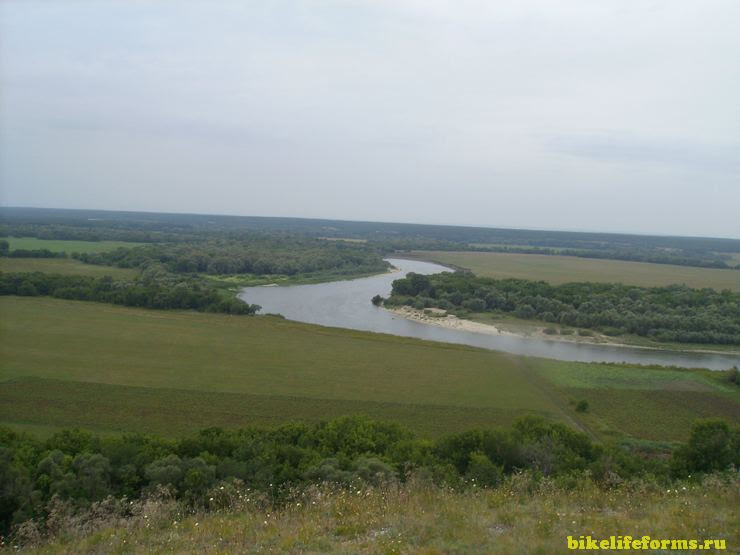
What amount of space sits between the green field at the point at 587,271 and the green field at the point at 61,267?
149ft

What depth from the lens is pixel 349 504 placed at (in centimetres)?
693

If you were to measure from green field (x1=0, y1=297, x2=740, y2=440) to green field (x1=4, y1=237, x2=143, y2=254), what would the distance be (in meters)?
47.1

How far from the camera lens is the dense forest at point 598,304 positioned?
127ft

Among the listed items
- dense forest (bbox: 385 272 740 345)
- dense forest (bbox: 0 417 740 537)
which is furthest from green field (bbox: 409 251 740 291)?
dense forest (bbox: 0 417 740 537)

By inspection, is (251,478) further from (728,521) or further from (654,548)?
(728,521)

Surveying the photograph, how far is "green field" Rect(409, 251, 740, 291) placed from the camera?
66125 mm

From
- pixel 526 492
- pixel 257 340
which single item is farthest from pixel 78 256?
pixel 526 492

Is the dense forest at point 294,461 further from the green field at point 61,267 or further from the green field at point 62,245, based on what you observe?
the green field at point 62,245

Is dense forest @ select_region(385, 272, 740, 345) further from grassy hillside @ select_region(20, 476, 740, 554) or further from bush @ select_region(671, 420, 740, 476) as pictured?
grassy hillside @ select_region(20, 476, 740, 554)

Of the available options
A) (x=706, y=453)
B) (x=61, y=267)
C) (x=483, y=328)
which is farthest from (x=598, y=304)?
(x=61, y=267)

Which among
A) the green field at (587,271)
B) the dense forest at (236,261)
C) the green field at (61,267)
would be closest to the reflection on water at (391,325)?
the dense forest at (236,261)

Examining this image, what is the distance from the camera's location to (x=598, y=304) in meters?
44.2

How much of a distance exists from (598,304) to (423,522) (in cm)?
4276

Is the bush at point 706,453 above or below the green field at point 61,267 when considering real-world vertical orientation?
above
